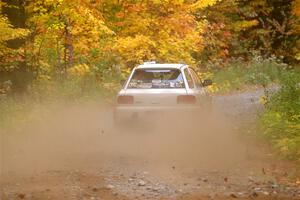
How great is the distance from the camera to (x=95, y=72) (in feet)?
65.4

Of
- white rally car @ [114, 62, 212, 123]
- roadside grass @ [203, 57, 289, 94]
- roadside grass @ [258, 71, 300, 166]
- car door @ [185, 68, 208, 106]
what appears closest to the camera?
roadside grass @ [258, 71, 300, 166]

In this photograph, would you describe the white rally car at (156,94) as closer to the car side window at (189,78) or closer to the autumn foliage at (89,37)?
the car side window at (189,78)

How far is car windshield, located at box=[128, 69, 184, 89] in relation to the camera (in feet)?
39.6

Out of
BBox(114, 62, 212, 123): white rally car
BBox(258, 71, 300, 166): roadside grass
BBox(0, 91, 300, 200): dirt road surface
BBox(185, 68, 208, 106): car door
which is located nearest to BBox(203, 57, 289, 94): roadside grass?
BBox(0, 91, 300, 200): dirt road surface

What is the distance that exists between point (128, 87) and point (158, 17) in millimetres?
7631

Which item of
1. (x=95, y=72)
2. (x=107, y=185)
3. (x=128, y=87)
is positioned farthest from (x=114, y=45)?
(x=107, y=185)

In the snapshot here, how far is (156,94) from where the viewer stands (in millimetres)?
11852

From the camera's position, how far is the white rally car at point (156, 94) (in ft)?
38.8

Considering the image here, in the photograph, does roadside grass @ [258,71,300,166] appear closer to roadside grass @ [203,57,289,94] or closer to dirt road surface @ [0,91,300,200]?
dirt road surface @ [0,91,300,200]

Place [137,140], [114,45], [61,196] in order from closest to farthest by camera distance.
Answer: [61,196] → [137,140] → [114,45]

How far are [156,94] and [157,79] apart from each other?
0.44 meters

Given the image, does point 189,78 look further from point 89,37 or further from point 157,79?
point 89,37

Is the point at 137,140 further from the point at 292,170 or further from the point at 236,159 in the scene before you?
the point at 292,170

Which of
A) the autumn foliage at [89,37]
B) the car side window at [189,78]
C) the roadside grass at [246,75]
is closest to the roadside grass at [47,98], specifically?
the autumn foliage at [89,37]
